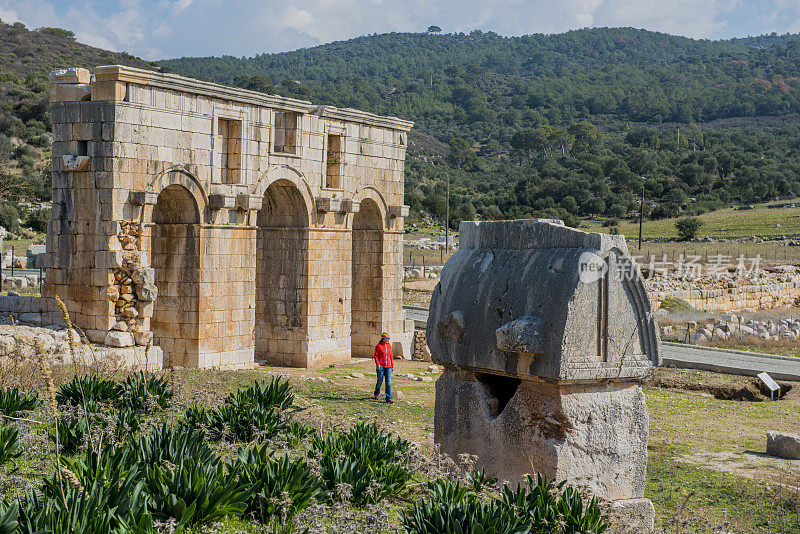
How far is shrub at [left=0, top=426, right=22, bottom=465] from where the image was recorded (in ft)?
21.5

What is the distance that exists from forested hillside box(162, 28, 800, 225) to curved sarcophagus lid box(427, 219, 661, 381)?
47791mm

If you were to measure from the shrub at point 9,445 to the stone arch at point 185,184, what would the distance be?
28.3ft

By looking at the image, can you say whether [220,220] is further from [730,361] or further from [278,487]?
[730,361]

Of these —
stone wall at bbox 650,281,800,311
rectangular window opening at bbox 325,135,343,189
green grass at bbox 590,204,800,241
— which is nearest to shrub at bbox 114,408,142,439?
rectangular window opening at bbox 325,135,343,189

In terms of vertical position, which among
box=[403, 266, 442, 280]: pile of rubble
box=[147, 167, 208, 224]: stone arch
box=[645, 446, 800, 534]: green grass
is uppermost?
box=[147, 167, 208, 224]: stone arch

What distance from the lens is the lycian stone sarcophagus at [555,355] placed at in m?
6.55

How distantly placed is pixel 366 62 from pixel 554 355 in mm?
151655

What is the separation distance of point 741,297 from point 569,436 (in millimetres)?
29765

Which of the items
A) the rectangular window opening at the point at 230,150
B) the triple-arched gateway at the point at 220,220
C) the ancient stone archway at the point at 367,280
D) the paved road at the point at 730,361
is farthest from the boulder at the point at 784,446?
the ancient stone archway at the point at 367,280

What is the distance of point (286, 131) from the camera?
1838 cm

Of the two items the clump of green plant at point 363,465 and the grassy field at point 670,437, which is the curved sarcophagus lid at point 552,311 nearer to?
the clump of green plant at point 363,465

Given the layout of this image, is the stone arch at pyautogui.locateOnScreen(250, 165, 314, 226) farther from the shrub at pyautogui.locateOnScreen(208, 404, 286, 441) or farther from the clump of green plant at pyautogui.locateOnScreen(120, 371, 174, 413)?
the shrub at pyautogui.locateOnScreen(208, 404, 286, 441)

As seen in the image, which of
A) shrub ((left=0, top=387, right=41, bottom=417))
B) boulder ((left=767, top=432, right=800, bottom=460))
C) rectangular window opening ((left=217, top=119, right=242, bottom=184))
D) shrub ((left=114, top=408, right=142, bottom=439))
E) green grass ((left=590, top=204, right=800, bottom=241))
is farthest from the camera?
green grass ((left=590, top=204, right=800, bottom=241))

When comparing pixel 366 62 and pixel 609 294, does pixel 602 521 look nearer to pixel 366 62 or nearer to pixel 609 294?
pixel 609 294
